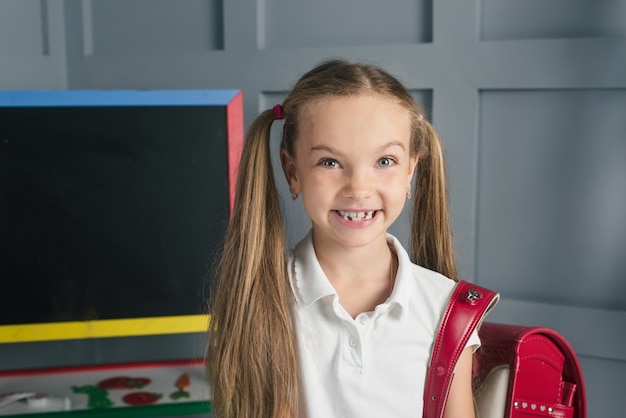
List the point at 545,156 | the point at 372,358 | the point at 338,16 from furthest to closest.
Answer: the point at 338,16
the point at 545,156
the point at 372,358

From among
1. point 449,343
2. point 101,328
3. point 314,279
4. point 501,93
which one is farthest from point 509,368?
point 101,328

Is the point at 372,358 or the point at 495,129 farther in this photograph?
the point at 495,129

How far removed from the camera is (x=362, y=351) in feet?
4.00

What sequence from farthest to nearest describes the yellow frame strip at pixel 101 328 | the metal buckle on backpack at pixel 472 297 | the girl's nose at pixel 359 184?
1. the yellow frame strip at pixel 101 328
2. the metal buckle on backpack at pixel 472 297
3. the girl's nose at pixel 359 184

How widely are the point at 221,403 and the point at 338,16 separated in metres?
1.04

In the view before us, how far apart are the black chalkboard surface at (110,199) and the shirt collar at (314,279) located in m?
0.56

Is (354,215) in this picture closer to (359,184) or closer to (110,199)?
(359,184)

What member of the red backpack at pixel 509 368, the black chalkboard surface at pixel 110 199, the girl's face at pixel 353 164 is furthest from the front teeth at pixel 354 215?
the black chalkboard surface at pixel 110 199

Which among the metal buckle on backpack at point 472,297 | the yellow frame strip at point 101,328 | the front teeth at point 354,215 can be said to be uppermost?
the front teeth at point 354,215

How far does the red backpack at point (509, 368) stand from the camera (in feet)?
4.06

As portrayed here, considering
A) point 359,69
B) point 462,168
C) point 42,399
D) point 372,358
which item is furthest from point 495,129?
point 42,399

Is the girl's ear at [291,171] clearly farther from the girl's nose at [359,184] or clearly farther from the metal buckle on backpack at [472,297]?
the metal buckle on backpack at [472,297]

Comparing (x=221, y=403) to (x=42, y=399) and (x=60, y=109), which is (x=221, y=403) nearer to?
(x=42, y=399)

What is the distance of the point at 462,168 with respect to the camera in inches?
71.9
